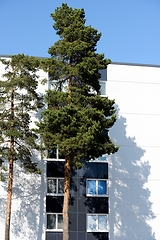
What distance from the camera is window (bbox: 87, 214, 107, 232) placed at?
27.8 metres

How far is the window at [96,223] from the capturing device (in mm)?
27797

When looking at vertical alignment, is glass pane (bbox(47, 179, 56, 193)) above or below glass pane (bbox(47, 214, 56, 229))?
above

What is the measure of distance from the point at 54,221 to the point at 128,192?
501 centimetres

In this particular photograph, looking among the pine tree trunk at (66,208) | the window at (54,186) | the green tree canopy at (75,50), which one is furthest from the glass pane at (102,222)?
the green tree canopy at (75,50)

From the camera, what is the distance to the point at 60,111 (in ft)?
74.2

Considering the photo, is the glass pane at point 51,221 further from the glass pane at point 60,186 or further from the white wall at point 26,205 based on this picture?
the glass pane at point 60,186

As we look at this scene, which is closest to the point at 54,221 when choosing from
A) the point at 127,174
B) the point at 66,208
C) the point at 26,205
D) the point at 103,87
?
the point at 26,205

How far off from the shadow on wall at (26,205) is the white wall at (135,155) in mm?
4353

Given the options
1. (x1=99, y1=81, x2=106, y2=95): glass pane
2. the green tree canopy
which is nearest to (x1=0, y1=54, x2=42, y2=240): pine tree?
the green tree canopy

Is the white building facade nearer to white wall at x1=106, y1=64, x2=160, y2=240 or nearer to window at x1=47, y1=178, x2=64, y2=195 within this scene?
white wall at x1=106, y1=64, x2=160, y2=240

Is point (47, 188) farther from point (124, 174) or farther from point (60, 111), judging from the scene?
point (60, 111)

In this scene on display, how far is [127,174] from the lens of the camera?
29.6m

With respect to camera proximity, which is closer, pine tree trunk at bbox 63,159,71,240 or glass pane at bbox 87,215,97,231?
pine tree trunk at bbox 63,159,71,240

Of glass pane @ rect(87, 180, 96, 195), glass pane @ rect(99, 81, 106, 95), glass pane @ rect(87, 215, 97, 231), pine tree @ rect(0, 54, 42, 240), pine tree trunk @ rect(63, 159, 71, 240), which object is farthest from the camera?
glass pane @ rect(99, 81, 106, 95)
